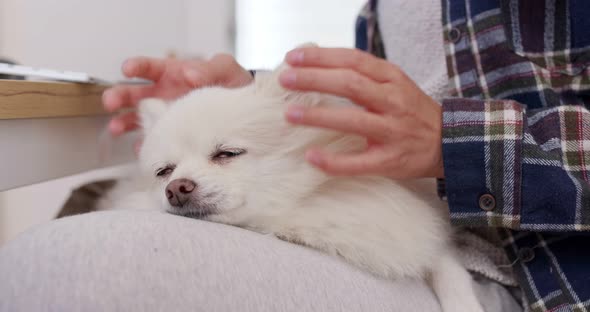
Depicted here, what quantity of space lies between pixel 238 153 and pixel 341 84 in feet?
0.82

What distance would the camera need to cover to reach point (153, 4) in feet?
7.61

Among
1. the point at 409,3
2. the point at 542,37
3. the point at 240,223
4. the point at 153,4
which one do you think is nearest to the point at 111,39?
the point at 153,4

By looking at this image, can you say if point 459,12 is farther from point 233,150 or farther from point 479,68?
point 233,150

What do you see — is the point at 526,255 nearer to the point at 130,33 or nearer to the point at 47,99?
the point at 47,99

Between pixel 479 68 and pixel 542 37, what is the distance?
11 cm

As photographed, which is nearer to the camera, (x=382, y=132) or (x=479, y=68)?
(x=382, y=132)

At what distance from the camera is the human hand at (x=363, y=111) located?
62cm

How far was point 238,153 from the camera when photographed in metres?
0.79

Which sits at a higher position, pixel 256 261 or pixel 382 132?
pixel 382 132

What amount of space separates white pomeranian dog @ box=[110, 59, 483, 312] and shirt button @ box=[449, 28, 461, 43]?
264 millimetres

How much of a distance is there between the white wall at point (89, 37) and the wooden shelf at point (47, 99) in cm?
38

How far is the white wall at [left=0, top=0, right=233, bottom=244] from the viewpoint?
5.48 ft

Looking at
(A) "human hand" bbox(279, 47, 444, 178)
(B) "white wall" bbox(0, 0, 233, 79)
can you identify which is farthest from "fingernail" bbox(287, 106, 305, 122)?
(B) "white wall" bbox(0, 0, 233, 79)

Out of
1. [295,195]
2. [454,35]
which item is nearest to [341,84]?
[295,195]
